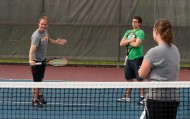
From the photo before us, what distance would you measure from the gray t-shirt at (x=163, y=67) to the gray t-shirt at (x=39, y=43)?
329 cm

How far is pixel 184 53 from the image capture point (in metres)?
14.0

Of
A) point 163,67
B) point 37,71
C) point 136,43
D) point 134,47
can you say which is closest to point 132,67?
point 134,47

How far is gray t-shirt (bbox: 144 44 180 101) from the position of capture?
3.92 metres

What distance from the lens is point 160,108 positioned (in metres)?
3.99

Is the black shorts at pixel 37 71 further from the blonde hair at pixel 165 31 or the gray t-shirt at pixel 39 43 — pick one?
the blonde hair at pixel 165 31

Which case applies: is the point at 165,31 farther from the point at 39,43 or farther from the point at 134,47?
the point at 134,47

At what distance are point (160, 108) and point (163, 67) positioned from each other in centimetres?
36

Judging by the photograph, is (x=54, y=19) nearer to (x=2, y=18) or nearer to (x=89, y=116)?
(x=2, y=18)

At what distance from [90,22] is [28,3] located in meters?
2.02

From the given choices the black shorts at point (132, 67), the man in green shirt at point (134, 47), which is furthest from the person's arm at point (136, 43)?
the black shorts at point (132, 67)

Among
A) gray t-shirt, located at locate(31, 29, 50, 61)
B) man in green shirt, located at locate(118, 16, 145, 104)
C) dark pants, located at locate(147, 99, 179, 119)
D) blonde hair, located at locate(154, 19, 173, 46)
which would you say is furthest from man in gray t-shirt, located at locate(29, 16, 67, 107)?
blonde hair, located at locate(154, 19, 173, 46)

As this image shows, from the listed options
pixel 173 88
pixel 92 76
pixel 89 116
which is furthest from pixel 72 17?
pixel 173 88

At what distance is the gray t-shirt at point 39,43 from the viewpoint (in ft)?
23.1

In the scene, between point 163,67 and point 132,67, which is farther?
point 132,67
